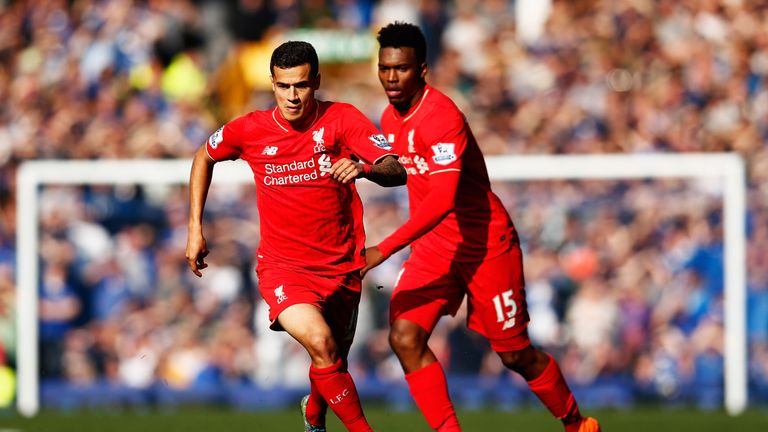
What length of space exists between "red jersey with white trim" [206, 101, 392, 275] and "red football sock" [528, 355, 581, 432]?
156cm

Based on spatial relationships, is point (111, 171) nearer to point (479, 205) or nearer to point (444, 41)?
point (444, 41)

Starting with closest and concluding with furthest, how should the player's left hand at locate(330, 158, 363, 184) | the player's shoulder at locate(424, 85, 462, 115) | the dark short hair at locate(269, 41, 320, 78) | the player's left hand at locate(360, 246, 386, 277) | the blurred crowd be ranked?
1. the player's left hand at locate(330, 158, 363, 184)
2. the player's left hand at locate(360, 246, 386, 277)
3. the dark short hair at locate(269, 41, 320, 78)
4. the player's shoulder at locate(424, 85, 462, 115)
5. the blurred crowd

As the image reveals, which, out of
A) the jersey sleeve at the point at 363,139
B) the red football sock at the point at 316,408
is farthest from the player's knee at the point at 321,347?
the jersey sleeve at the point at 363,139

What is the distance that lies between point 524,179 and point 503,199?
33 cm

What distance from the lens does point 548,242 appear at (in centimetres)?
1459

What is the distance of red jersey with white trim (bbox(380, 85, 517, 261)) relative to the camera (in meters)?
8.69

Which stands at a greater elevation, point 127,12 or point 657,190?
point 127,12

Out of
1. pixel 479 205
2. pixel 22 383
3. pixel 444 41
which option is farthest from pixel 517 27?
pixel 479 205

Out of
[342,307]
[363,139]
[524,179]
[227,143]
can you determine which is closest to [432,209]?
[363,139]

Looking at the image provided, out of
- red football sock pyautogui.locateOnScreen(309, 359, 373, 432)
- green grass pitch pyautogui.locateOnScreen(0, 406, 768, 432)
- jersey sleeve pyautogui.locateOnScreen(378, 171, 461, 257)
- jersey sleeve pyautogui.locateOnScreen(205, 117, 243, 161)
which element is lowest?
green grass pitch pyautogui.locateOnScreen(0, 406, 768, 432)

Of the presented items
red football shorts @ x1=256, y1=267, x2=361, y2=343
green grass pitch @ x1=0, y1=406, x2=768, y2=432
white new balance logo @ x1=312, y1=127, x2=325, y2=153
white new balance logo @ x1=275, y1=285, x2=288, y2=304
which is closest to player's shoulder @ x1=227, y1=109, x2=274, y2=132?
white new balance logo @ x1=312, y1=127, x2=325, y2=153

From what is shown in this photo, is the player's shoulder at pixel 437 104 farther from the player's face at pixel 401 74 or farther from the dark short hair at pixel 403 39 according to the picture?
the dark short hair at pixel 403 39

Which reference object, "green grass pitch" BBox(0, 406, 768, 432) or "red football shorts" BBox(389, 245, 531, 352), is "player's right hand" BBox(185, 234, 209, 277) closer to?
"red football shorts" BBox(389, 245, 531, 352)

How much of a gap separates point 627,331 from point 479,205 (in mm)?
5771
